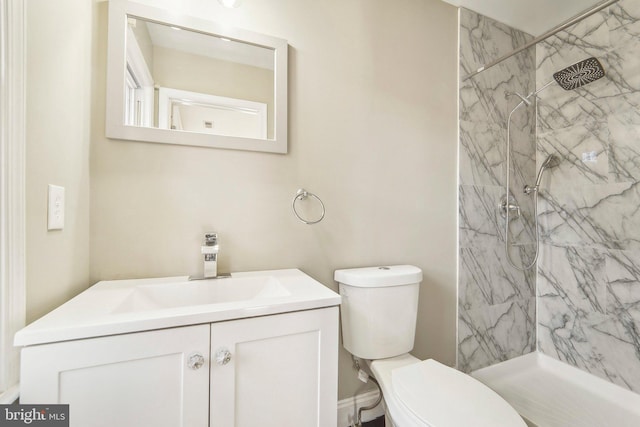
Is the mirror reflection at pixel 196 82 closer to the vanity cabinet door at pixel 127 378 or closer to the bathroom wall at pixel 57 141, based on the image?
the bathroom wall at pixel 57 141

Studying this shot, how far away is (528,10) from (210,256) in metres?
2.42

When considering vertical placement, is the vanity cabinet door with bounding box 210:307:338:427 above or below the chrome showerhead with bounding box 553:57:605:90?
below

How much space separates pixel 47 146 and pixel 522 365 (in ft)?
8.92

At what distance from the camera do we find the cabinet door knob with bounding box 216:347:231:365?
725 millimetres

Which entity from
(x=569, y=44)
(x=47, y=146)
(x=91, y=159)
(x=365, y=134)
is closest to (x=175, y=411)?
(x=47, y=146)

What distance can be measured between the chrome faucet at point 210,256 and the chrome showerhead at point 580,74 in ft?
7.33

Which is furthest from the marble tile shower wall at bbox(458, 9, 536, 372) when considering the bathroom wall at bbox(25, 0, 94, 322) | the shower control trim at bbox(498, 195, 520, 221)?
the bathroom wall at bbox(25, 0, 94, 322)

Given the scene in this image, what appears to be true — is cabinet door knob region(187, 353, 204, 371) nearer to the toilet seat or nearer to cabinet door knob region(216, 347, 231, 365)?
cabinet door knob region(216, 347, 231, 365)

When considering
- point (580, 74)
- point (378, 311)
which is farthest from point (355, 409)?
point (580, 74)

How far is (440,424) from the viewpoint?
2.61 ft

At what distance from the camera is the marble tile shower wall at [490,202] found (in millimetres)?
1690

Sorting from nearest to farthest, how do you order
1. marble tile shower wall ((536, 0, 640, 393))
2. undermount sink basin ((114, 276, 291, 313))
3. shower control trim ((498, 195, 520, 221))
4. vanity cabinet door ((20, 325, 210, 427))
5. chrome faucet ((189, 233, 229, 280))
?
vanity cabinet door ((20, 325, 210, 427))
undermount sink basin ((114, 276, 291, 313))
chrome faucet ((189, 233, 229, 280))
marble tile shower wall ((536, 0, 640, 393))
shower control trim ((498, 195, 520, 221))

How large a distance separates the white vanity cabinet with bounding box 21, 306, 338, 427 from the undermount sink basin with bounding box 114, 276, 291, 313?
0.62 feet

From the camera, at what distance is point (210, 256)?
1093mm
